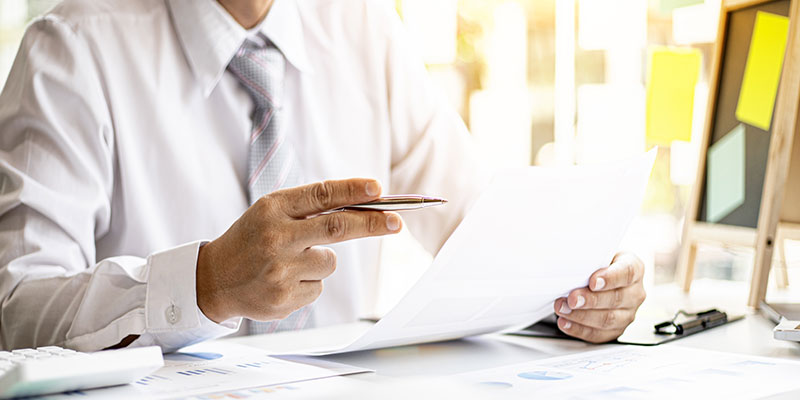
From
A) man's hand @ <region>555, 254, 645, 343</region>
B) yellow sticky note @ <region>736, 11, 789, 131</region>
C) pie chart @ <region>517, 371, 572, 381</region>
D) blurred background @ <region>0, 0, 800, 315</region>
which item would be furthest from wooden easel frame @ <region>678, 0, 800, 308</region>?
blurred background @ <region>0, 0, 800, 315</region>

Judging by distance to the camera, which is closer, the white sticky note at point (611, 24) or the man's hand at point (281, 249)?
the man's hand at point (281, 249)

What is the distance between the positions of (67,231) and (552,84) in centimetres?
300

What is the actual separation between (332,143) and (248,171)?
214 mm

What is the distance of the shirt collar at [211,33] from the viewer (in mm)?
1196

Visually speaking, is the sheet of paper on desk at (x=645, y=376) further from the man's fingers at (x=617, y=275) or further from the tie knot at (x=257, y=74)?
the tie knot at (x=257, y=74)

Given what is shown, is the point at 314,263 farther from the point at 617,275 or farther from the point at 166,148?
the point at 166,148

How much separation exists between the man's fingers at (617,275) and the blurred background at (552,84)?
2.32 metres

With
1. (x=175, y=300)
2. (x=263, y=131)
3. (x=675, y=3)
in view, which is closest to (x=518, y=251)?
(x=175, y=300)

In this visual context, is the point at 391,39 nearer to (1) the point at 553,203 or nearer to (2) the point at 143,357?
(1) the point at 553,203

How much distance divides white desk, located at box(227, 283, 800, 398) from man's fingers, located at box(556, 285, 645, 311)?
0.05m

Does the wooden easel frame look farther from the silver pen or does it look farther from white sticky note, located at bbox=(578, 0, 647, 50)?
white sticky note, located at bbox=(578, 0, 647, 50)

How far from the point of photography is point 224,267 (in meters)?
0.80

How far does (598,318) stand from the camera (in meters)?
0.95

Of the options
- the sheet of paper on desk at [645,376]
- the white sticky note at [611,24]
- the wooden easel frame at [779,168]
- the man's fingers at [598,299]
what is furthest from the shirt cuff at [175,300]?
the white sticky note at [611,24]
